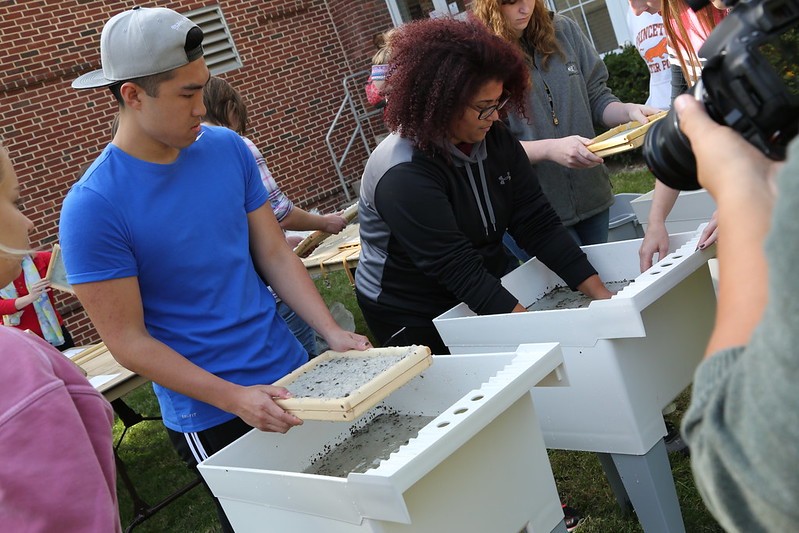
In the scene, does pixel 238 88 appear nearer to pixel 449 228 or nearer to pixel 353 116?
pixel 353 116

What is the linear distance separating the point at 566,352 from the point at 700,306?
1.46 feet

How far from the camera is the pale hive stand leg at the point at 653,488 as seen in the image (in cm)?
203

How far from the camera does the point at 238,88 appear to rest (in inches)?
378

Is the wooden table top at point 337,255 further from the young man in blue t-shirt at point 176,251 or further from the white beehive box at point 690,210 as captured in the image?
the young man in blue t-shirt at point 176,251

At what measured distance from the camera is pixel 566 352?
2008 mm

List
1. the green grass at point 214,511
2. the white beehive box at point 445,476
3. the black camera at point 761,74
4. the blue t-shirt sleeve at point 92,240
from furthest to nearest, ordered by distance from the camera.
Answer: the green grass at point 214,511
the blue t-shirt sleeve at point 92,240
the white beehive box at point 445,476
the black camera at point 761,74

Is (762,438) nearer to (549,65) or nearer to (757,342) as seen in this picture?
(757,342)

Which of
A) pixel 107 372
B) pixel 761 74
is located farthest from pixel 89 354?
pixel 761 74

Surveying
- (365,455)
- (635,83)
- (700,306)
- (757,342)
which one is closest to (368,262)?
(365,455)

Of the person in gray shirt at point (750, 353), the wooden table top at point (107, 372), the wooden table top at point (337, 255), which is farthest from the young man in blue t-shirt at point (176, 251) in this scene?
the wooden table top at point (337, 255)

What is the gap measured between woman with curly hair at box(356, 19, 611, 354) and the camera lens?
4.21ft

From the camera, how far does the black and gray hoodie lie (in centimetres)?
230

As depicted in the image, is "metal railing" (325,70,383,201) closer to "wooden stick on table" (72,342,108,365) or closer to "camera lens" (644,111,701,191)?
"wooden stick on table" (72,342,108,365)

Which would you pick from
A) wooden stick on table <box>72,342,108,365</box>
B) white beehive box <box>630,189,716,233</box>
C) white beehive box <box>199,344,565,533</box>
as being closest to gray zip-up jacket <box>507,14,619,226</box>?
white beehive box <box>630,189,716,233</box>
